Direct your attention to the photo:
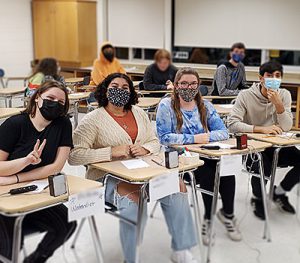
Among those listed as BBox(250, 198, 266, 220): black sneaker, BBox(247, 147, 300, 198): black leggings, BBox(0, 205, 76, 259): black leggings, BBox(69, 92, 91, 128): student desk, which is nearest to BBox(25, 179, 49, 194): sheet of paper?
BBox(0, 205, 76, 259): black leggings

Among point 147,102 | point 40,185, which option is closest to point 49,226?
point 40,185

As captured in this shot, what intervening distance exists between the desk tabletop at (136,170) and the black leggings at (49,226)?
0.98 ft

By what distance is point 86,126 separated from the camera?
2.58 meters

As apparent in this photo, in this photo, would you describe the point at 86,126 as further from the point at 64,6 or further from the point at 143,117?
the point at 64,6

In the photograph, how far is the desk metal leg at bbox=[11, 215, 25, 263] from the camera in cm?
186

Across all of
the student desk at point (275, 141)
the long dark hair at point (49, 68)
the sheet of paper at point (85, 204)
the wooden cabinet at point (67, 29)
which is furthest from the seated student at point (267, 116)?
the wooden cabinet at point (67, 29)

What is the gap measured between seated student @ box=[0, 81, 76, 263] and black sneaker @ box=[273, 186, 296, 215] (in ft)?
6.03

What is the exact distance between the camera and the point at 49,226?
2166 mm

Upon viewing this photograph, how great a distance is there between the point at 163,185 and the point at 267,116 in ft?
4.84

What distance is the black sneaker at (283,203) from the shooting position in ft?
11.4

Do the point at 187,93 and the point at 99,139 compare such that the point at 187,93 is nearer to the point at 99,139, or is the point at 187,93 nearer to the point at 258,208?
the point at 99,139

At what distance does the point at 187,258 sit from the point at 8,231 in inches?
41.4

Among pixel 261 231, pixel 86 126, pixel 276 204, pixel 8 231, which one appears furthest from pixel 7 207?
pixel 276 204

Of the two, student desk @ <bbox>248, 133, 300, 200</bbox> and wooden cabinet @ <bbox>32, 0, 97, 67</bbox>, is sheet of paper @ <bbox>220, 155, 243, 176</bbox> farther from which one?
wooden cabinet @ <bbox>32, 0, 97, 67</bbox>
